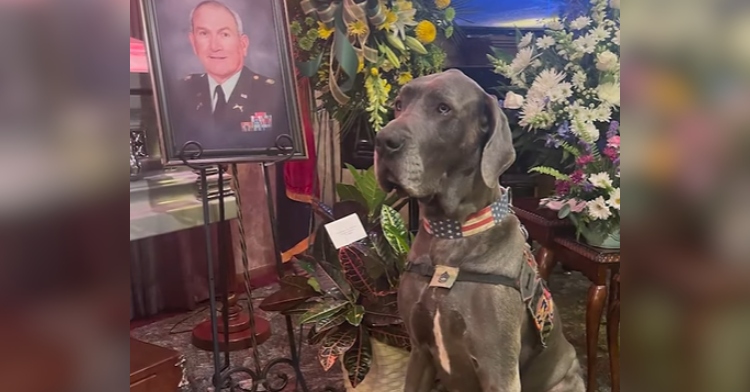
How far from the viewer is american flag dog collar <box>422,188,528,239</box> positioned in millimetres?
1230

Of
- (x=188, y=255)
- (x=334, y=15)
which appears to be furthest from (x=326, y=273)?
(x=188, y=255)

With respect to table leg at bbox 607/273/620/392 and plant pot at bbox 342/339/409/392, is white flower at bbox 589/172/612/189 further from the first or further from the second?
plant pot at bbox 342/339/409/392

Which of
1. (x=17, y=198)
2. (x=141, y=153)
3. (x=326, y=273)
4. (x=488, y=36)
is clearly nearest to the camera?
(x=17, y=198)

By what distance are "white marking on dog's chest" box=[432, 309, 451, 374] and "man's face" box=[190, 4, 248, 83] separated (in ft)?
2.56

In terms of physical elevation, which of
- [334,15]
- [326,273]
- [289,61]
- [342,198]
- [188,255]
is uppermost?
[334,15]

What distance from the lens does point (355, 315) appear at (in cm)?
166

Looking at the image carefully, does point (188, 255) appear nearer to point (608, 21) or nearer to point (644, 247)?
point (608, 21)

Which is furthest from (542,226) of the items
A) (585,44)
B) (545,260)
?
(585,44)

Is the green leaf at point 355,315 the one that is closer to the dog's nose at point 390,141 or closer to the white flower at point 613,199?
the dog's nose at point 390,141

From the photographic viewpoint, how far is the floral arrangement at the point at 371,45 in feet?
5.79

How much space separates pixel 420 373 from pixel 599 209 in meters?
0.78

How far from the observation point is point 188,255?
335 centimetres

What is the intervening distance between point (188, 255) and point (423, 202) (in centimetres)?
239

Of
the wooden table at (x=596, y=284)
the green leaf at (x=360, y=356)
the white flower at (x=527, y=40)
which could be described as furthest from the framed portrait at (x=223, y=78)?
the wooden table at (x=596, y=284)
